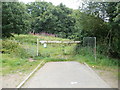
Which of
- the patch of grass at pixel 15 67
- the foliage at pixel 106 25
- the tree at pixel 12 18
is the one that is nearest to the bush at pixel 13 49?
the patch of grass at pixel 15 67

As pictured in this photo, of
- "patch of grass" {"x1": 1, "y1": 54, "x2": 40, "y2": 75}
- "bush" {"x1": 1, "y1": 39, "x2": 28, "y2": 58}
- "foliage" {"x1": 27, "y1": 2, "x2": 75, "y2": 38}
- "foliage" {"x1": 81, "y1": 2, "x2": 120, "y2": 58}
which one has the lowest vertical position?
"patch of grass" {"x1": 1, "y1": 54, "x2": 40, "y2": 75}

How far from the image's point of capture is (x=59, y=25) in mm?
20125

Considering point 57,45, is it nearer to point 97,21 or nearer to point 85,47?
point 85,47

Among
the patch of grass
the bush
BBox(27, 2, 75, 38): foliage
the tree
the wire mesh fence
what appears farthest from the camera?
BBox(27, 2, 75, 38): foliage

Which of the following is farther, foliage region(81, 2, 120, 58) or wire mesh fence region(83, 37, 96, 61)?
wire mesh fence region(83, 37, 96, 61)

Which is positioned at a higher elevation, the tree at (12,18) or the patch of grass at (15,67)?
the tree at (12,18)

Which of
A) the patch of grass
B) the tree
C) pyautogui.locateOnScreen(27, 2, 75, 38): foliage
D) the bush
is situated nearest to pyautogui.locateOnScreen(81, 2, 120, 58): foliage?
the patch of grass

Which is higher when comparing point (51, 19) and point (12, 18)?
point (51, 19)

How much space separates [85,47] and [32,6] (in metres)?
15.2

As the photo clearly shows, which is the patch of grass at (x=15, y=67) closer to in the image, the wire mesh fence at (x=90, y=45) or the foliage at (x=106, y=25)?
the wire mesh fence at (x=90, y=45)

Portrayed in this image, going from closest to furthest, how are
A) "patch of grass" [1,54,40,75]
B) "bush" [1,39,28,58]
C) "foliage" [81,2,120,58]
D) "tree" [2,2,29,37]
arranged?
"patch of grass" [1,54,40,75]
"foliage" [81,2,120,58]
"bush" [1,39,28,58]
"tree" [2,2,29,37]

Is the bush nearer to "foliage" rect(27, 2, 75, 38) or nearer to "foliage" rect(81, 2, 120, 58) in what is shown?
"foliage" rect(81, 2, 120, 58)

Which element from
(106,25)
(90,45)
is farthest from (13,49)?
(106,25)

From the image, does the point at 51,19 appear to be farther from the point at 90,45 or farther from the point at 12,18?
the point at 90,45
